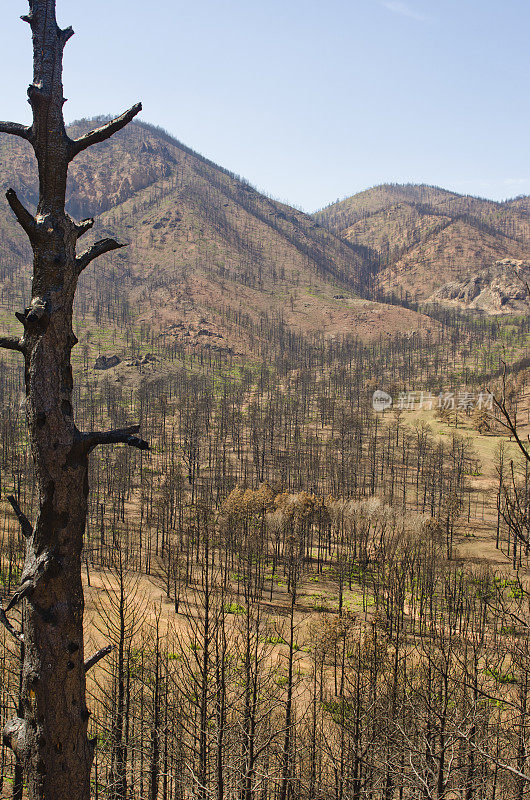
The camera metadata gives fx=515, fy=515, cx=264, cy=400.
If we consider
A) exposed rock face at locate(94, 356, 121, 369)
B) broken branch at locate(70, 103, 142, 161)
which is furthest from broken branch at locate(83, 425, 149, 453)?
exposed rock face at locate(94, 356, 121, 369)

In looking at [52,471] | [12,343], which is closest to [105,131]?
[12,343]

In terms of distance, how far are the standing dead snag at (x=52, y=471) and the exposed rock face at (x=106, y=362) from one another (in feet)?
465

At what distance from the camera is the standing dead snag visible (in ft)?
11.3

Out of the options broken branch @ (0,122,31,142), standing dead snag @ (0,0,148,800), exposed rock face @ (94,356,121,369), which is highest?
exposed rock face @ (94,356,121,369)

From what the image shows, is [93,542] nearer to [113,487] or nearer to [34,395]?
[113,487]

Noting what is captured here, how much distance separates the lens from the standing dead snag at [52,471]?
3.43m

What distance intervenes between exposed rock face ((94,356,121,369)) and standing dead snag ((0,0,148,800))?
465ft

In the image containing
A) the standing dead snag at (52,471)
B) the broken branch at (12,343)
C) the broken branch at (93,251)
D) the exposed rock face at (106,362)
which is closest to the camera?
the standing dead snag at (52,471)

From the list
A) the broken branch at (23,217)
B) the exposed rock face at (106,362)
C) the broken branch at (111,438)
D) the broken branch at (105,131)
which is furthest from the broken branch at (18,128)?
the exposed rock face at (106,362)

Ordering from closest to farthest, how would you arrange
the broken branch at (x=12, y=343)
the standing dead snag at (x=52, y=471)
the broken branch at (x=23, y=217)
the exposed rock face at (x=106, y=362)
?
the standing dead snag at (x=52, y=471) → the broken branch at (x=23, y=217) → the broken branch at (x=12, y=343) → the exposed rock face at (x=106, y=362)

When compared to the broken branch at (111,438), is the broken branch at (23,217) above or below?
above

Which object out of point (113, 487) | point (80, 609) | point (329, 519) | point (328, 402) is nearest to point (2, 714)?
point (80, 609)

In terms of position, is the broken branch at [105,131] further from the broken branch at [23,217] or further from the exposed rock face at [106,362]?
the exposed rock face at [106,362]

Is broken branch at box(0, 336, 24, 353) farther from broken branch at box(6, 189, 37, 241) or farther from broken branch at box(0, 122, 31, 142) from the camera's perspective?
broken branch at box(0, 122, 31, 142)
